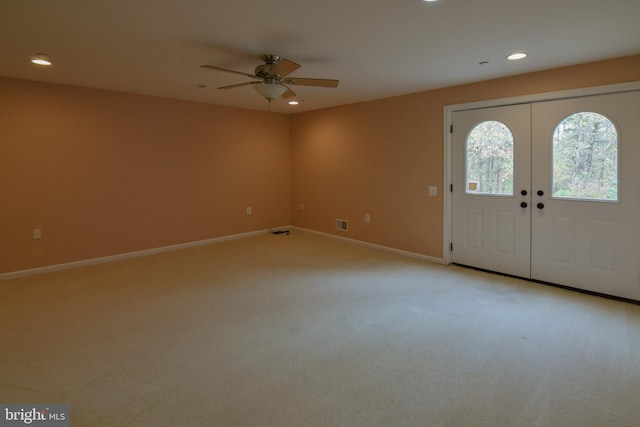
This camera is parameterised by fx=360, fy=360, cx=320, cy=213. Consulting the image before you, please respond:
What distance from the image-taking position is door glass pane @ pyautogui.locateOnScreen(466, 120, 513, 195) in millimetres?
4246

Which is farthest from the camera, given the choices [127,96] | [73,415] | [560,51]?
[127,96]

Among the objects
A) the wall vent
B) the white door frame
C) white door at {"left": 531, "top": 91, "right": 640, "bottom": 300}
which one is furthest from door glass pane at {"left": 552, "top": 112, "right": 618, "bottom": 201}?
the wall vent

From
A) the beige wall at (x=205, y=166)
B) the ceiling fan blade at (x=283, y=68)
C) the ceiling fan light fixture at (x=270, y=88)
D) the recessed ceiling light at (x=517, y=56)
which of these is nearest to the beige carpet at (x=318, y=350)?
the beige wall at (x=205, y=166)

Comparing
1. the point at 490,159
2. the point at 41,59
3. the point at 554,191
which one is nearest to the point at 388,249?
the point at 490,159

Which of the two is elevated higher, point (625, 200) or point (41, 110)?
point (41, 110)

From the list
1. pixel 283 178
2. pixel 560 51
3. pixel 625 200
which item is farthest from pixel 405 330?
pixel 283 178

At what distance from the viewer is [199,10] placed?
242cm

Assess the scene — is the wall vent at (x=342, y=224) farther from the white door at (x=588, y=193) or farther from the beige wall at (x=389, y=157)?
the white door at (x=588, y=193)

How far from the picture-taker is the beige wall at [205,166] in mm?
4355

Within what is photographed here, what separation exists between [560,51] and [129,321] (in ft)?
14.9

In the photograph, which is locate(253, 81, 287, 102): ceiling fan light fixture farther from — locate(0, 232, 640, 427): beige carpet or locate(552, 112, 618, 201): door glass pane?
locate(552, 112, 618, 201): door glass pane

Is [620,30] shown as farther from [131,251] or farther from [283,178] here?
[131,251]

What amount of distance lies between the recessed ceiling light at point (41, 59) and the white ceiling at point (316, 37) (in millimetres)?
79

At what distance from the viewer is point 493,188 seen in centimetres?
441
